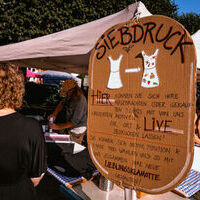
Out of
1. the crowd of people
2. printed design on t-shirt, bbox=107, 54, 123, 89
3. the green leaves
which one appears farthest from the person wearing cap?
the green leaves

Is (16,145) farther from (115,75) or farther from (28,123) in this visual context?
(115,75)

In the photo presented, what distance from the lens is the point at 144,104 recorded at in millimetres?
1002

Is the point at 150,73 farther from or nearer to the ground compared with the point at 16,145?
farther from the ground

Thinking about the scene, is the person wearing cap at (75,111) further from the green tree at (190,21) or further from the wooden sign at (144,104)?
the green tree at (190,21)

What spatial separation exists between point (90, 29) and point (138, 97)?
1.76m

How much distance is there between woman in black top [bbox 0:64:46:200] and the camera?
3.73 feet

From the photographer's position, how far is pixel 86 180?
5.39ft

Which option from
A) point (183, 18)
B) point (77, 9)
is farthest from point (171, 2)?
A: point (77, 9)

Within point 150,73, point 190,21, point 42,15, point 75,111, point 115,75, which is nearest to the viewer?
point 150,73

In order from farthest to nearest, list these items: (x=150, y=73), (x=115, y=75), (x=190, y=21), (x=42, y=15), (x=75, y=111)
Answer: (x=190, y=21) → (x=42, y=15) → (x=75, y=111) → (x=115, y=75) → (x=150, y=73)

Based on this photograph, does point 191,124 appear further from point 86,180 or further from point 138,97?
point 86,180

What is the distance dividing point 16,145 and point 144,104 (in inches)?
32.2

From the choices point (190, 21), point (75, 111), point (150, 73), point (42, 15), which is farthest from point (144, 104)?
point (190, 21)

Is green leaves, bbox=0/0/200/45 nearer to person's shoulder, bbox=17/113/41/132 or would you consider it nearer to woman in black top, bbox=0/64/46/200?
woman in black top, bbox=0/64/46/200
